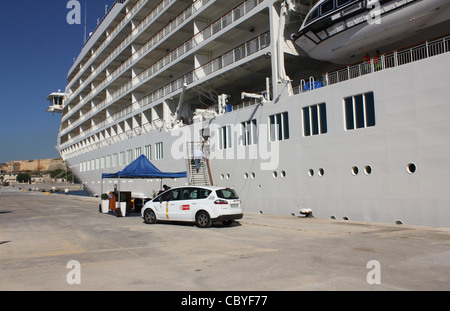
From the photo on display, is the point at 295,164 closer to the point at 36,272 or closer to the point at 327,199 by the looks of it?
the point at 327,199

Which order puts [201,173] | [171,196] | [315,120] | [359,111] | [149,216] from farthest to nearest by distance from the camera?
1. [201,173]
2. [315,120]
3. [149,216]
4. [359,111]
5. [171,196]

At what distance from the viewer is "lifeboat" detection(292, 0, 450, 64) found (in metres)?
13.3

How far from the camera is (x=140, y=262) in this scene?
297 inches

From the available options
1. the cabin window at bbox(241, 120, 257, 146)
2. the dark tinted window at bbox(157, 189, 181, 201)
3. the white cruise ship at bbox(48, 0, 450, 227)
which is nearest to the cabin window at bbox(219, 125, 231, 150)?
the white cruise ship at bbox(48, 0, 450, 227)

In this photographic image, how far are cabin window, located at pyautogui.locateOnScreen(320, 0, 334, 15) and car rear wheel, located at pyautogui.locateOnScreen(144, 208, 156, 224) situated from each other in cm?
1087

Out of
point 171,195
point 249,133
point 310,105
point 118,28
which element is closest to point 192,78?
point 249,133

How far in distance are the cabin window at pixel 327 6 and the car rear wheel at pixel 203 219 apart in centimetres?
979

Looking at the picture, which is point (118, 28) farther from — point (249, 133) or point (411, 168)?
point (411, 168)

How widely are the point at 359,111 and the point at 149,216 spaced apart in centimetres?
913

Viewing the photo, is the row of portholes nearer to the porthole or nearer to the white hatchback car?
the porthole

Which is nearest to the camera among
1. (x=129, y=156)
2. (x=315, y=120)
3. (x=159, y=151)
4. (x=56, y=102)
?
(x=315, y=120)

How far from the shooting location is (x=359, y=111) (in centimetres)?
1439

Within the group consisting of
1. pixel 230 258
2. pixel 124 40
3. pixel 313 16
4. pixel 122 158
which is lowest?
pixel 230 258

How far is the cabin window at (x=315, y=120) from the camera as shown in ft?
52.1
